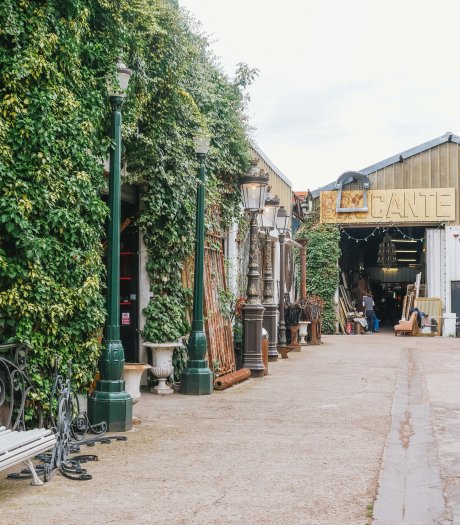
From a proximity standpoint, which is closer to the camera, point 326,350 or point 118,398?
point 118,398

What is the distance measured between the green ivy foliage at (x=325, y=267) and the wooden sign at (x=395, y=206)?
0.73 meters

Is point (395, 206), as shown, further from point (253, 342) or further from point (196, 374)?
point (196, 374)

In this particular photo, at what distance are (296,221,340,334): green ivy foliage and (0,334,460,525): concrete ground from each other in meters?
15.7

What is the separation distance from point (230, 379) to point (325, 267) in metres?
16.2

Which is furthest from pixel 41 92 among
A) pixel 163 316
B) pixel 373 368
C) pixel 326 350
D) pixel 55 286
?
pixel 326 350

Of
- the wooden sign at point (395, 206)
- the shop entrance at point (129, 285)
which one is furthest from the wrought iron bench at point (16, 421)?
the wooden sign at point (395, 206)

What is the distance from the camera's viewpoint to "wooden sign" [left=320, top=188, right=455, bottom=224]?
26172 mm

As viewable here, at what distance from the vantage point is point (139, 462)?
5.96 m

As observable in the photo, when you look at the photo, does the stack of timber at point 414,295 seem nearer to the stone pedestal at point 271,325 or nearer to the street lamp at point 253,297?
the stone pedestal at point 271,325

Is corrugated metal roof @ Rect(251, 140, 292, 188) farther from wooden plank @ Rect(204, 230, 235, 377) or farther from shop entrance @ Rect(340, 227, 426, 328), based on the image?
shop entrance @ Rect(340, 227, 426, 328)

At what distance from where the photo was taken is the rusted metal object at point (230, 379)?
34.9 ft

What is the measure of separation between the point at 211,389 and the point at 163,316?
48.0 inches

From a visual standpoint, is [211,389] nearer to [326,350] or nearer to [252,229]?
[252,229]

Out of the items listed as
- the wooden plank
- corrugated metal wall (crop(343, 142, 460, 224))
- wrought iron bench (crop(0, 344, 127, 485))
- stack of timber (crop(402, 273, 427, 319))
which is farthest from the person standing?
wrought iron bench (crop(0, 344, 127, 485))
